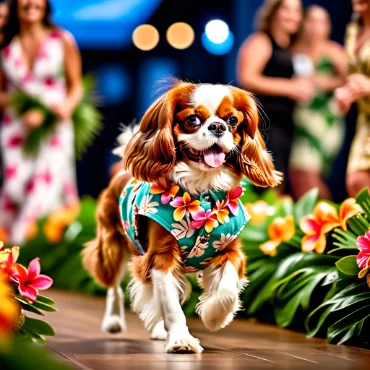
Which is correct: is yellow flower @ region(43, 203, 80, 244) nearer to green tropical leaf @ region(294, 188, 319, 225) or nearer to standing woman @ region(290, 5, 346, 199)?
standing woman @ region(290, 5, 346, 199)

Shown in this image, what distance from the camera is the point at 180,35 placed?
12844mm

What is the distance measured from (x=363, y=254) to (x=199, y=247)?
0.58m

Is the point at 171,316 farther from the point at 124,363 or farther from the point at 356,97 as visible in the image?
the point at 356,97

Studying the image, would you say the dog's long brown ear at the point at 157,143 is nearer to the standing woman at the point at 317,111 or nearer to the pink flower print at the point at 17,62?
the pink flower print at the point at 17,62

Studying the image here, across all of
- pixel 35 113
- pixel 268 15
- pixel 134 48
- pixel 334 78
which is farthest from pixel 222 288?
pixel 134 48

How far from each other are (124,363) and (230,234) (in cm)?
59

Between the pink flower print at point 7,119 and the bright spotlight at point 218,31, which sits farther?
the bright spotlight at point 218,31

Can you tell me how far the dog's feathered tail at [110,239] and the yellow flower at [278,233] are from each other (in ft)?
2.43

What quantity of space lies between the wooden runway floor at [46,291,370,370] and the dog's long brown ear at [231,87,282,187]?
0.59 metres

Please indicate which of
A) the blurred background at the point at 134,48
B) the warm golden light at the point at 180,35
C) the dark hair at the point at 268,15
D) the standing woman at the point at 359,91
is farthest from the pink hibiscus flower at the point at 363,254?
the warm golden light at the point at 180,35

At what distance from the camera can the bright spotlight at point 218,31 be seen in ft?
40.1

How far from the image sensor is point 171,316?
10.9 feet

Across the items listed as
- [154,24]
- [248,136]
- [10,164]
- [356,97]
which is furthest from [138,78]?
[248,136]

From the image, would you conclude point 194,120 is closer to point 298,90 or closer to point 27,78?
point 298,90
